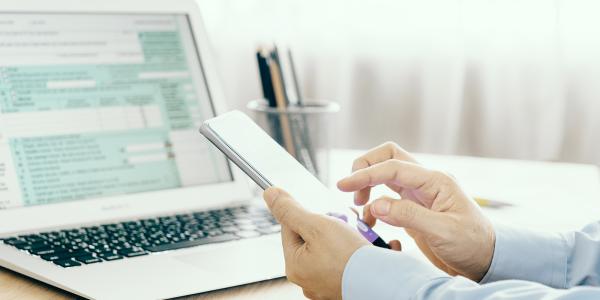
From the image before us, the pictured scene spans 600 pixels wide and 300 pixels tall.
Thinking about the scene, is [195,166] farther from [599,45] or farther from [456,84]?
[599,45]

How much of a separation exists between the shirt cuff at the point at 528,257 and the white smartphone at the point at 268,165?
4.6 inches

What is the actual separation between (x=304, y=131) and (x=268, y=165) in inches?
13.6

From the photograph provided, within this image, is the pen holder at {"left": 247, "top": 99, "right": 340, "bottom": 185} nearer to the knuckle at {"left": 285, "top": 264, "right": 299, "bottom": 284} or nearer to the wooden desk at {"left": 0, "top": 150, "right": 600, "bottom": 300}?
the wooden desk at {"left": 0, "top": 150, "right": 600, "bottom": 300}

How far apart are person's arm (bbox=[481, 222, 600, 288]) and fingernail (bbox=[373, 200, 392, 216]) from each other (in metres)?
0.14

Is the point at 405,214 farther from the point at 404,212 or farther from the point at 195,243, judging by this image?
the point at 195,243

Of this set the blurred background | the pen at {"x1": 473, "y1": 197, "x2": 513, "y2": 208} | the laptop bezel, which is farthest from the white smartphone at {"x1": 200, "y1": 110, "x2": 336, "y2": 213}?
the blurred background

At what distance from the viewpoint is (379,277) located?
1.88 feet

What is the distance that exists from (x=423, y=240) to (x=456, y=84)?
108cm

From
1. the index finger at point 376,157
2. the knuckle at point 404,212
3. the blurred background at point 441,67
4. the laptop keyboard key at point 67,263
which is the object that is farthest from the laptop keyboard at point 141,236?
the blurred background at point 441,67

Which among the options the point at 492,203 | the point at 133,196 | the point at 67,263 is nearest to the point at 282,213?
the point at 67,263

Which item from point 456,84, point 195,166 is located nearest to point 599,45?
point 456,84

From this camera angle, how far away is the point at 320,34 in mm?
1896

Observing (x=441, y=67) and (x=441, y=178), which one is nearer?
(x=441, y=178)

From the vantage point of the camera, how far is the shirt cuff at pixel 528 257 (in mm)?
714
